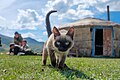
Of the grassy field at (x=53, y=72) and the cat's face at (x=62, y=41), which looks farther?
the cat's face at (x=62, y=41)

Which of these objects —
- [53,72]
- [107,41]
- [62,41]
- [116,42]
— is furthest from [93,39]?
[62,41]

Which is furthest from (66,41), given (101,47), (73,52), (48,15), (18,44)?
(101,47)

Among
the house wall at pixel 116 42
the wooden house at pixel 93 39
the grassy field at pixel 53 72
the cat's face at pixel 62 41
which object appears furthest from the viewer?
the house wall at pixel 116 42

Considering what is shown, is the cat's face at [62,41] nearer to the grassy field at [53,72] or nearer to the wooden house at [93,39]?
the grassy field at [53,72]

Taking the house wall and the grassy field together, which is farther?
the house wall

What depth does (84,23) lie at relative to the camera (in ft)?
98.8

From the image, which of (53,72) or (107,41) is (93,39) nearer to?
(107,41)

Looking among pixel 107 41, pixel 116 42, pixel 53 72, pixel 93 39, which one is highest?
pixel 93 39

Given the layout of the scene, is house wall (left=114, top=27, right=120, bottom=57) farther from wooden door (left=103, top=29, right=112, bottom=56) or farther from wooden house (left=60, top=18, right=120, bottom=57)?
wooden door (left=103, top=29, right=112, bottom=56)

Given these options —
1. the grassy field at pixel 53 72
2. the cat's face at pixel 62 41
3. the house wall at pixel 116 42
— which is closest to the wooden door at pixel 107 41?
the house wall at pixel 116 42

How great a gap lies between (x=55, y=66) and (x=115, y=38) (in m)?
22.9

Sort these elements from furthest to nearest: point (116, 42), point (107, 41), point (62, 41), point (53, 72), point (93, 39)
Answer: point (116, 42)
point (107, 41)
point (93, 39)
point (53, 72)
point (62, 41)

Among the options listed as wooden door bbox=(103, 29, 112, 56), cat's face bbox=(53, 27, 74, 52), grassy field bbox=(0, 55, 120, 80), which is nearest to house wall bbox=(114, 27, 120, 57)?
wooden door bbox=(103, 29, 112, 56)

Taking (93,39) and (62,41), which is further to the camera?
(93,39)
